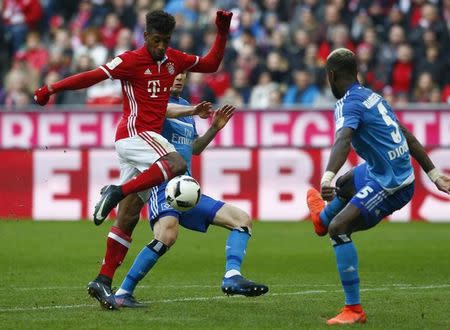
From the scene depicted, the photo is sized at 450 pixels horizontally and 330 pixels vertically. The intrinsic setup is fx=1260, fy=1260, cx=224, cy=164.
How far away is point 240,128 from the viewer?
21094 millimetres

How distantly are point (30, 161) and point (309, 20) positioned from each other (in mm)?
6044

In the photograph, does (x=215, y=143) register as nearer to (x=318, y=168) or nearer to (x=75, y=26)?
(x=318, y=168)

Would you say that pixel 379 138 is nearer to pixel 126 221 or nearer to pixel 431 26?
pixel 126 221

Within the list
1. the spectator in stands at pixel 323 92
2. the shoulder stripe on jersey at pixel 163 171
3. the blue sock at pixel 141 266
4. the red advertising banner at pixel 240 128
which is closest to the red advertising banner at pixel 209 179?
the red advertising banner at pixel 240 128

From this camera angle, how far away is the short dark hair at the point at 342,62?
962cm

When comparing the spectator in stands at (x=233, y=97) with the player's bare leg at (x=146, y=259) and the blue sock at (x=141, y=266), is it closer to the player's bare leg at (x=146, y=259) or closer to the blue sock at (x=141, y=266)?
the player's bare leg at (x=146, y=259)

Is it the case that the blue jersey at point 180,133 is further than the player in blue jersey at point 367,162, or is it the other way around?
the blue jersey at point 180,133

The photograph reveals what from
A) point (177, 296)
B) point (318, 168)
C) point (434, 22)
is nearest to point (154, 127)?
point (177, 296)

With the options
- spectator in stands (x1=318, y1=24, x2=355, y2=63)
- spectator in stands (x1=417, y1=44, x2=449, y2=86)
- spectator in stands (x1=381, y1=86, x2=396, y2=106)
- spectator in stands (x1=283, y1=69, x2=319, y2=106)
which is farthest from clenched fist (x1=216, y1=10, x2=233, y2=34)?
spectator in stands (x1=318, y1=24, x2=355, y2=63)

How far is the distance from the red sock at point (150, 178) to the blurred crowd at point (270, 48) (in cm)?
1154

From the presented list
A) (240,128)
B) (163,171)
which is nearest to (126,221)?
(163,171)

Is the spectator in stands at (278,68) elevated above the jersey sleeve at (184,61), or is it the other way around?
the jersey sleeve at (184,61)

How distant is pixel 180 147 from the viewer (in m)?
Result: 11.0

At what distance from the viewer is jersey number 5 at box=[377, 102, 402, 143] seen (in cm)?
959
